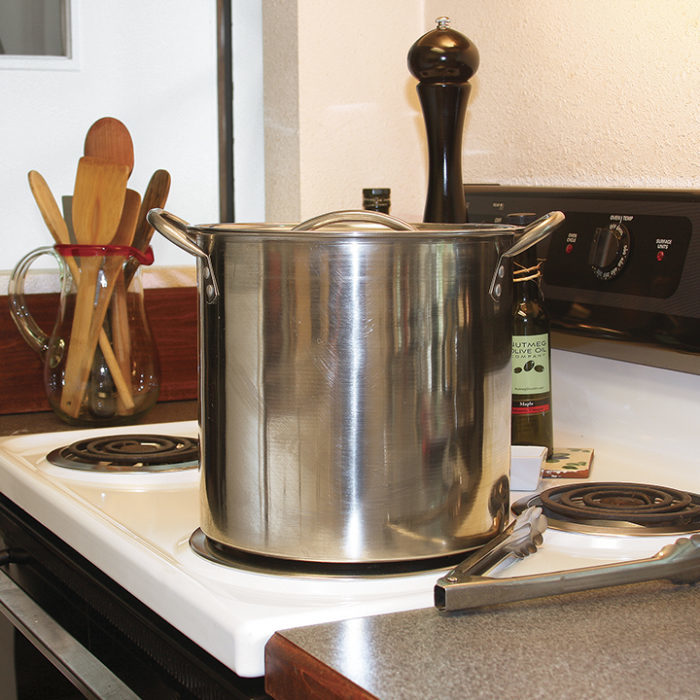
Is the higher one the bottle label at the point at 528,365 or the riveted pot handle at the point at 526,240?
the riveted pot handle at the point at 526,240

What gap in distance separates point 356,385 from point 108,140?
0.75 metres

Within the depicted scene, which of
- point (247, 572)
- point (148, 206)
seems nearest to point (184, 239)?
point (247, 572)

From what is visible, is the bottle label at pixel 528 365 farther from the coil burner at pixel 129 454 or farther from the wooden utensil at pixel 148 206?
the wooden utensil at pixel 148 206

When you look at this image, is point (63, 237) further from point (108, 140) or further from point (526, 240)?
point (526, 240)

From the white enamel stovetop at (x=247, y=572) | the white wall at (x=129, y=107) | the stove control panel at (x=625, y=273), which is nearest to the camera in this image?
the white enamel stovetop at (x=247, y=572)

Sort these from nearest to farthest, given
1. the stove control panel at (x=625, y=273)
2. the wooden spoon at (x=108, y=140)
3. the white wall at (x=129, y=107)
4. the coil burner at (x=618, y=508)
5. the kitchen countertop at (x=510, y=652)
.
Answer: the kitchen countertop at (x=510, y=652), the coil burner at (x=618, y=508), the stove control panel at (x=625, y=273), the wooden spoon at (x=108, y=140), the white wall at (x=129, y=107)

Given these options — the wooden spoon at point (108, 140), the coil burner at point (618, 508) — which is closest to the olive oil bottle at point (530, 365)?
the coil burner at point (618, 508)

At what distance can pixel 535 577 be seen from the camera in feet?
1.88

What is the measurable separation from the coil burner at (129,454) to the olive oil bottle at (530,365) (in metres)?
0.32

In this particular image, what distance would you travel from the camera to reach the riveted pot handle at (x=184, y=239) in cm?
66

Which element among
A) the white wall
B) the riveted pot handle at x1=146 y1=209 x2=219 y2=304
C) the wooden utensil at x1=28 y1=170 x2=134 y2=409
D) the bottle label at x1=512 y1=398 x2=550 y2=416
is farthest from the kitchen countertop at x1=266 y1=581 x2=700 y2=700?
the white wall

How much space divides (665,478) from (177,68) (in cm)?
97

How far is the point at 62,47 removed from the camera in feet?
4.67

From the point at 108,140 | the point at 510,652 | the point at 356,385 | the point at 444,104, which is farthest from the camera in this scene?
the point at 108,140
